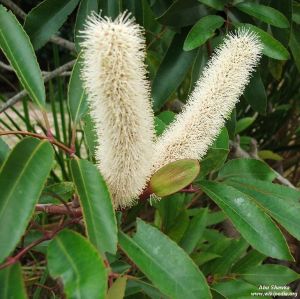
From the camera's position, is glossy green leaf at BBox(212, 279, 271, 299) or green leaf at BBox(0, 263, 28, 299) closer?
green leaf at BBox(0, 263, 28, 299)

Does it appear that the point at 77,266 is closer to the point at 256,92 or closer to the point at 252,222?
the point at 252,222

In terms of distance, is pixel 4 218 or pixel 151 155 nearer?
pixel 4 218

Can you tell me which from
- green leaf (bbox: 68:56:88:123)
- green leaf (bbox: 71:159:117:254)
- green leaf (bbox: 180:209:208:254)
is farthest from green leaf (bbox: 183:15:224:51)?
green leaf (bbox: 180:209:208:254)

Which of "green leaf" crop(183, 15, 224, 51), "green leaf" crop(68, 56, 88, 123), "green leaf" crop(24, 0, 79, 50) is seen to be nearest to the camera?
"green leaf" crop(68, 56, 88, 123)

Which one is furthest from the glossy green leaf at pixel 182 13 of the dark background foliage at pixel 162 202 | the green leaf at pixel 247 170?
the green leaf at pixel 247 170

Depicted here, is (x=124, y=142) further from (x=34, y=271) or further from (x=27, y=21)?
(x=34, y=271)

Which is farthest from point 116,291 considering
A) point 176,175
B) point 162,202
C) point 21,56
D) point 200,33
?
point 162,202

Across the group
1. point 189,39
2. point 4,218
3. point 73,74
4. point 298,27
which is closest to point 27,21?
point 73,74

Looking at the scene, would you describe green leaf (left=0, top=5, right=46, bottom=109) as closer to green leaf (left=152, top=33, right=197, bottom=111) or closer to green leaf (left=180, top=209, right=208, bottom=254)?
green leaf (left=152, top=33, right=197, bottom=111)
